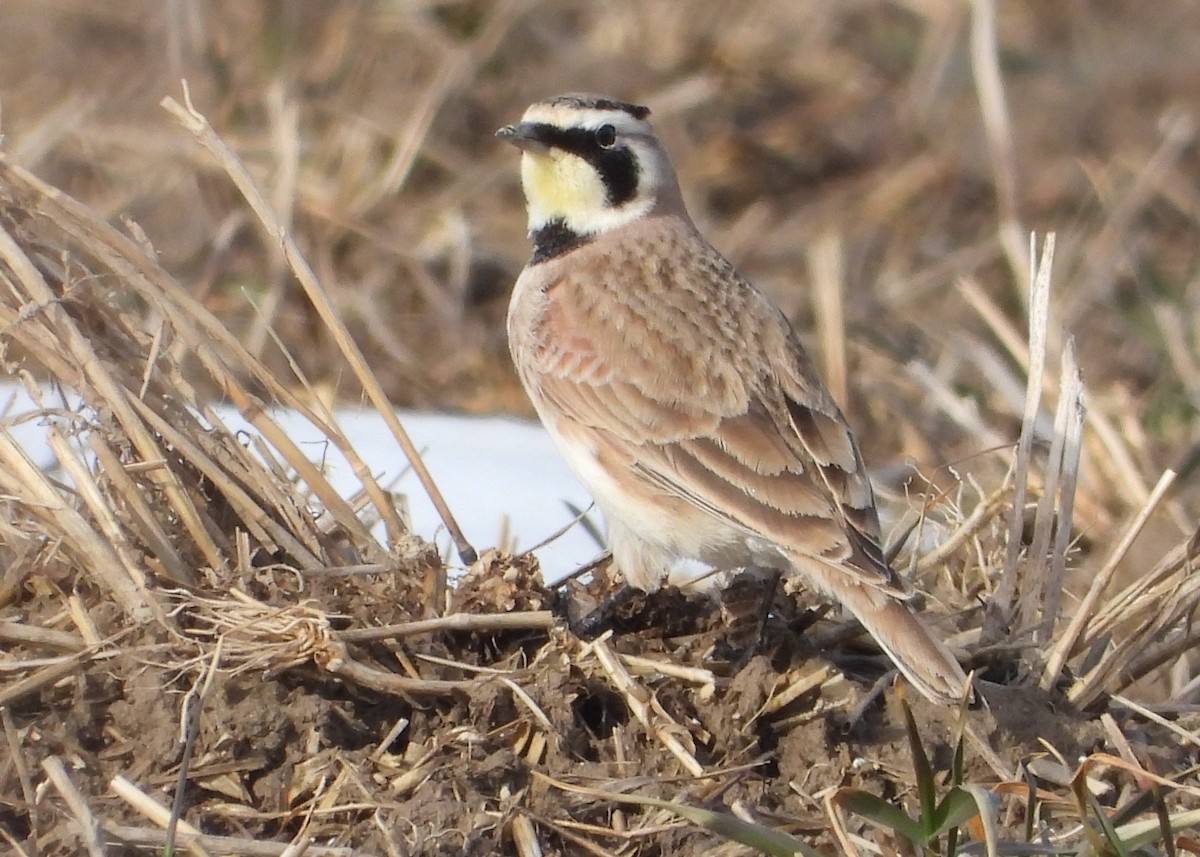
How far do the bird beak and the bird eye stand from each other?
15 centimetres

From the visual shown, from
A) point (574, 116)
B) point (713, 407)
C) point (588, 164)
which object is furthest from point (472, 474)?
point (713, 407)

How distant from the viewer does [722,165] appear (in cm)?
975

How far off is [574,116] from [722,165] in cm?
487

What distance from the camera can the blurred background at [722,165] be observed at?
25.8 feet

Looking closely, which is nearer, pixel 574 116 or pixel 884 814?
pixel 884 814

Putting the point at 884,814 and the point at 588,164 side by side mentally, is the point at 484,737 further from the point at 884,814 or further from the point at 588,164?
the point at 588,164

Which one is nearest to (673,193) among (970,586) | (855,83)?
(970,586)

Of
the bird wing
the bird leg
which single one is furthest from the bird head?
the bird leg

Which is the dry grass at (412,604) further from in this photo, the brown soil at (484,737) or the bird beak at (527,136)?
the bird beak at (527,136)

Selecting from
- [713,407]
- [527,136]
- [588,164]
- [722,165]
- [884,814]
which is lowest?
[884,814]

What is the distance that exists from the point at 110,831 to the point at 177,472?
39.1 inches

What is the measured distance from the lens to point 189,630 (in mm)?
3789

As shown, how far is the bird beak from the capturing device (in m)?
4.90

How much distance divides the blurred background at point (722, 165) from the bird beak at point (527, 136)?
89.4 inches
